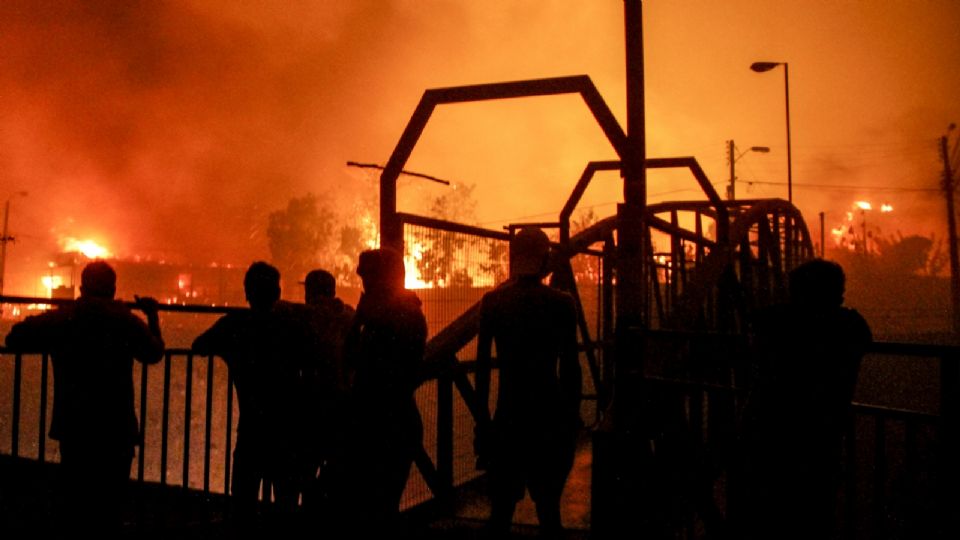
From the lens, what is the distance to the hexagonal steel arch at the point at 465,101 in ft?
15.9

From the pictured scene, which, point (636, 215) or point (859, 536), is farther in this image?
point (859, 536)

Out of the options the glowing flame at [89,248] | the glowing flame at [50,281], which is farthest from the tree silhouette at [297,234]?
the glowing flame at [50,281]

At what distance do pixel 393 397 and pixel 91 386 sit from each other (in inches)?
64.0

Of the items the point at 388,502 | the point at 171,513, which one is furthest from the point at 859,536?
the point at 171,513

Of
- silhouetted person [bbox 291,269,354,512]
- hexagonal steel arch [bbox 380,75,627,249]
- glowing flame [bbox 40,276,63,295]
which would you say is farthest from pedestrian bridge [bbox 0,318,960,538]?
glowing flame [bbox 40,276,63,295]

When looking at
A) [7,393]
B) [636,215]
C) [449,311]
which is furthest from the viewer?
Result: [7,393]

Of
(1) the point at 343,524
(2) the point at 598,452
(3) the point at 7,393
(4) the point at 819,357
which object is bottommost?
(3) the point at 7,393

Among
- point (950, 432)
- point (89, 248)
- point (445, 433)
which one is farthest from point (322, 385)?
point (89, 248)

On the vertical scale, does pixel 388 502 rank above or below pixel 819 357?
below

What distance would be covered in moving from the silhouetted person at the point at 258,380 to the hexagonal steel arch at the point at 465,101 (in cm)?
126

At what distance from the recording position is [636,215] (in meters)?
4.80

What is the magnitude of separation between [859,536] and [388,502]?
859cm

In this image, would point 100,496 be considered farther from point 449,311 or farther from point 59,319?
point 449,311

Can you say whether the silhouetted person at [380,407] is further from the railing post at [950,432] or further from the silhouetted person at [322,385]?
the railing post at [950,432]
